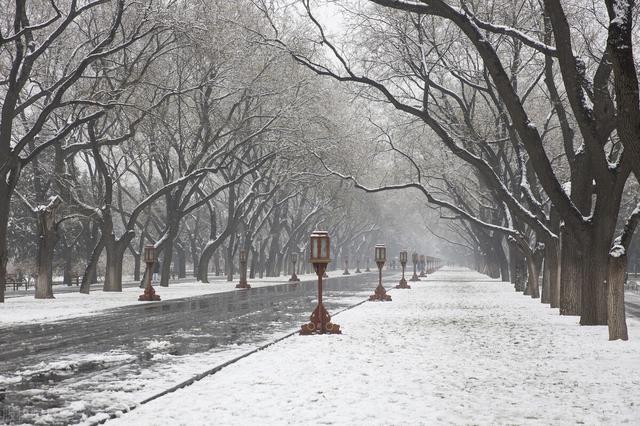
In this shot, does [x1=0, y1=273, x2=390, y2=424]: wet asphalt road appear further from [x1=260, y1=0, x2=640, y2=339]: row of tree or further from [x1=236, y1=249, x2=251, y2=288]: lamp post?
[x1=236, y1=249, x2=251, y2=288]: lamp post

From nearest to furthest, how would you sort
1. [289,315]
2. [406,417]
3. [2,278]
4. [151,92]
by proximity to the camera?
[406,417] < [289,315] < [2,278] < [151,92]

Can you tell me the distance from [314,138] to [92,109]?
13400 mm

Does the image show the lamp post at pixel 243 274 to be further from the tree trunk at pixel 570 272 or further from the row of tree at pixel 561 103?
the tree trunk at pixel 570 272

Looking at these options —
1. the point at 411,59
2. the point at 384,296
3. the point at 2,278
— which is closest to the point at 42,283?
the point at 2,278

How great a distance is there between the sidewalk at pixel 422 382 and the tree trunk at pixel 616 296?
0.32 meters

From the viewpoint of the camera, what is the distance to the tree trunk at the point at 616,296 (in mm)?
12484

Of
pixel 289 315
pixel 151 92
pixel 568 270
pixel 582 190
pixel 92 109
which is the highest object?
pixel 151 92

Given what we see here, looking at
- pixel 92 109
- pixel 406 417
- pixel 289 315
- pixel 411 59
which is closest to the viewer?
pixel 406 417

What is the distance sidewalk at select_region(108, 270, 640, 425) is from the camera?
6.58 meters

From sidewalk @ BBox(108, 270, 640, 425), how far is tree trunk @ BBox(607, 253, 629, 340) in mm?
318

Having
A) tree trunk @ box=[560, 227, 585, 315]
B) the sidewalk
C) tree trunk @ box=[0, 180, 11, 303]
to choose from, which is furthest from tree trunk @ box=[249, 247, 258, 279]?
the sidewalk

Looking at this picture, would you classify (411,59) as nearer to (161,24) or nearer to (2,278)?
(161,24)

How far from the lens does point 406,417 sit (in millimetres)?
6500

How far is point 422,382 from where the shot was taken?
327 inches
